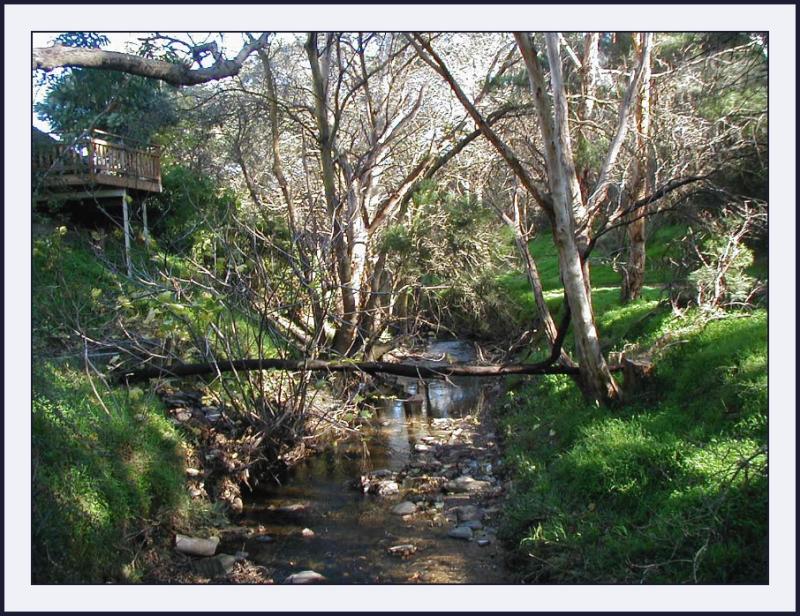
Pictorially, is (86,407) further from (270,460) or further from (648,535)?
(648,535)

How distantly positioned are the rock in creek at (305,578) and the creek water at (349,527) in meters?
0.13

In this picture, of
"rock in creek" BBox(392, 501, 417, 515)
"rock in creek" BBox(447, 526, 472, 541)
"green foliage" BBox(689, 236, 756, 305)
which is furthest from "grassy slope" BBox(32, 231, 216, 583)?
"green foliage" BBox(689, 236, 756, 305)

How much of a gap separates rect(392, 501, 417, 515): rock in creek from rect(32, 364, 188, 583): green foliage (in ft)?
7.86

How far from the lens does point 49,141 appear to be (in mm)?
13797

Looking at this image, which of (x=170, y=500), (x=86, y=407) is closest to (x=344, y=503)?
(x=170, y=500)

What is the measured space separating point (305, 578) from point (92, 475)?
2.15 metres

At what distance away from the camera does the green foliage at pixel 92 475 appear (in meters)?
5.62

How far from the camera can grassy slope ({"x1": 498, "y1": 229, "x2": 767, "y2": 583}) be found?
17.7ft

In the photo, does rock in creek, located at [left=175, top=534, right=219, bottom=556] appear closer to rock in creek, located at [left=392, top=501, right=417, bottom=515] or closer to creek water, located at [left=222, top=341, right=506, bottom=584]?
creek water, located at [left=222, top=341, right=506, bottom=584]

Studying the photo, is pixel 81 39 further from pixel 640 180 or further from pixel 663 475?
pixel 640 180

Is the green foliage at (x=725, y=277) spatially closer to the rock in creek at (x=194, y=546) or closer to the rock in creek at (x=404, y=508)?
the rock in creek at (x=404, y=508)

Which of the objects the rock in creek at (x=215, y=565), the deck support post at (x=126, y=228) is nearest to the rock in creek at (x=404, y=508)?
the rock in creek at (x=215, y=565)

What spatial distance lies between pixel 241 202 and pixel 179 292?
8.81 m

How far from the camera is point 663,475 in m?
6.66
